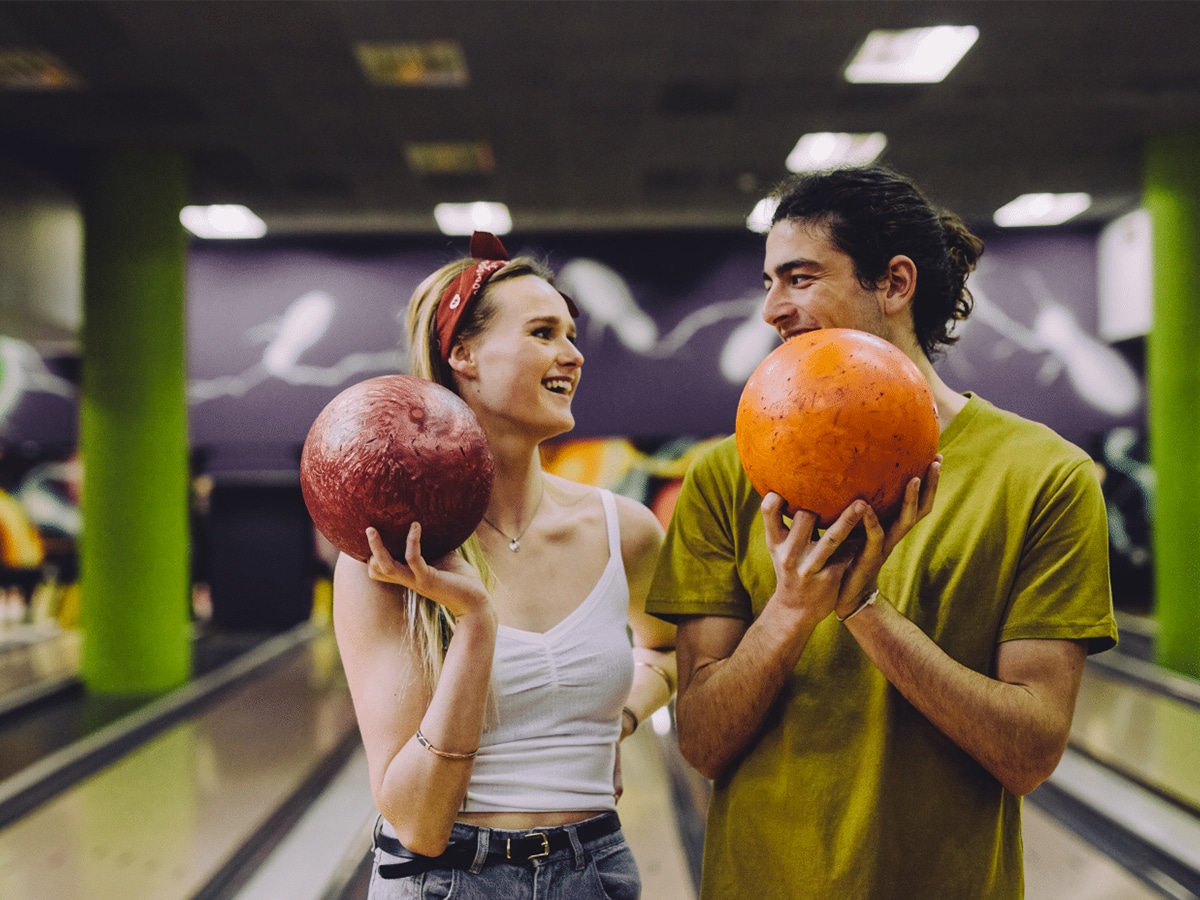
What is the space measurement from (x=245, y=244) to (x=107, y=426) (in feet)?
11.0

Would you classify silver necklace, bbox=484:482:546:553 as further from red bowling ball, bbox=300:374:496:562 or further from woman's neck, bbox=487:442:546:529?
red bowling ball, bbox=300:374:496:562

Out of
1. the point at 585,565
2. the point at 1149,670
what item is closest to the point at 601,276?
the point at 1149,670

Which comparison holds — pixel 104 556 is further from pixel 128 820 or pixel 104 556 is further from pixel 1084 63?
pixel 1084 63

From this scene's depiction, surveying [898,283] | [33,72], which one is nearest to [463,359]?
[898,283]

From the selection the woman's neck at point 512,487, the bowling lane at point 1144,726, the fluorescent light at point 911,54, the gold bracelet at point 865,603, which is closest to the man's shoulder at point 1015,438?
the gold bracelet at point 865,603

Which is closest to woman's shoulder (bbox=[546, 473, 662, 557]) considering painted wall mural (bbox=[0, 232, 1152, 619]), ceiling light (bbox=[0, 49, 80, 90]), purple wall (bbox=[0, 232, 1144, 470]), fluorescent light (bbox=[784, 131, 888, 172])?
ceiling light (bbox=[0, 49, 80, 90])

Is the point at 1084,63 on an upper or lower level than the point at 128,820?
upper

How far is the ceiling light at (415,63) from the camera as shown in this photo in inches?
221

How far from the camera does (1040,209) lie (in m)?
9.21

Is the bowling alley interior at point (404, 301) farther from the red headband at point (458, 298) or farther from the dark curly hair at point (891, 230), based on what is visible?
the red headband at point (458, 298)

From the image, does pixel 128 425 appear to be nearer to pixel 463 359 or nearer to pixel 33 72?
pixel 33 72

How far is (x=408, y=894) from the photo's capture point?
1342 millimetres

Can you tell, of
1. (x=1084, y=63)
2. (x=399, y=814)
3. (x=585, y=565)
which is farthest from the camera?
(x=1084, y=63)

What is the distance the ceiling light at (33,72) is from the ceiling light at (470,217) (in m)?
3.32
